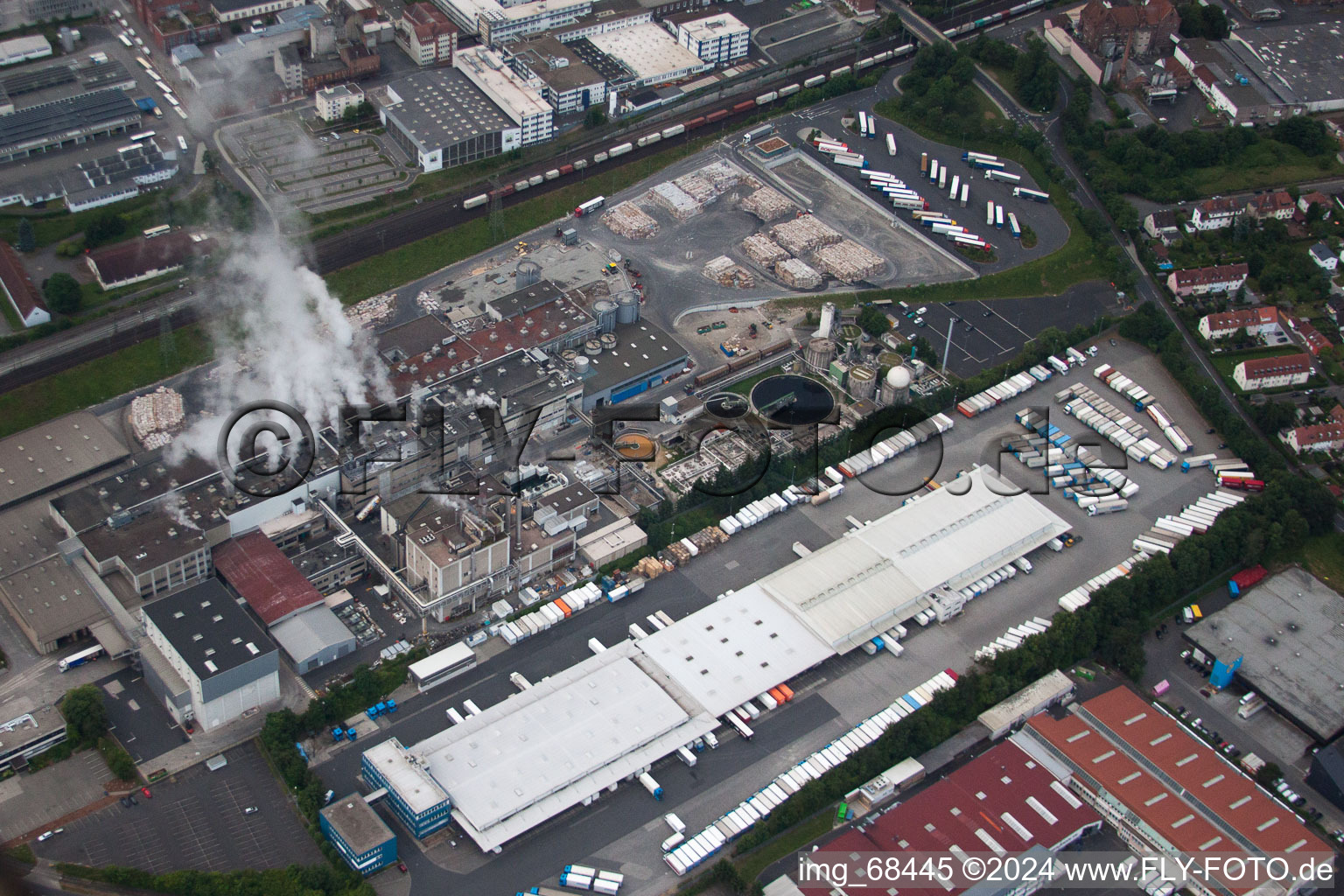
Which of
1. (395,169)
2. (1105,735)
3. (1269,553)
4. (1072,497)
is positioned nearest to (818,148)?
(395,169)

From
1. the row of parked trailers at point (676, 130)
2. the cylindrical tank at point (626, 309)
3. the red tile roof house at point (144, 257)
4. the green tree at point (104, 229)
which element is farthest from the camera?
the row of parked trailers at point (676, 130)

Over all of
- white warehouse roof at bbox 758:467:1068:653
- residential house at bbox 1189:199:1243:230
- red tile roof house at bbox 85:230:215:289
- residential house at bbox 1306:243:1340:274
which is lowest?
white warehouse roof at bbox 758:467:1068:653

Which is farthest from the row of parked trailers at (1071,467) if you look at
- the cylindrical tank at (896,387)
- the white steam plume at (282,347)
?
the white steam plume at (282,347)

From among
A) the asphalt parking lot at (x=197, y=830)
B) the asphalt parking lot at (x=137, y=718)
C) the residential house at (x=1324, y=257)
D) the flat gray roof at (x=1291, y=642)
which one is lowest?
the asphalt parking lot at (x=197, y=830)

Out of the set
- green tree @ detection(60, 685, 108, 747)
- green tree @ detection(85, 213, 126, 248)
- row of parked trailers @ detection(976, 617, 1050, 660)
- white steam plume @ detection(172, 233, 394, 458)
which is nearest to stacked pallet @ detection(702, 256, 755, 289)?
white steam plume @ detection(172, 233, 394, 458)

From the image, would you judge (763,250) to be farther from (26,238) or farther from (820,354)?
(26,238)

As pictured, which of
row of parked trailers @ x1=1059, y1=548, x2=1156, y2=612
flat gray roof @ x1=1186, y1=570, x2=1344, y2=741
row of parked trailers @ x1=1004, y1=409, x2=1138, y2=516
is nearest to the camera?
flat gray roof @ x1=1186, y1=570, x2=1344, y2=741

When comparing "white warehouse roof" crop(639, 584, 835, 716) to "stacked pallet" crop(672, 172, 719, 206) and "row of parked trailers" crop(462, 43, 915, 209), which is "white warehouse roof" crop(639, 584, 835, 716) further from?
"row of parked trailers" crop(462, 43, 915, 209)

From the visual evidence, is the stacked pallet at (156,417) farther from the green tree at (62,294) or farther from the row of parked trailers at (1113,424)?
the row of parked trailers at (1113,424)
